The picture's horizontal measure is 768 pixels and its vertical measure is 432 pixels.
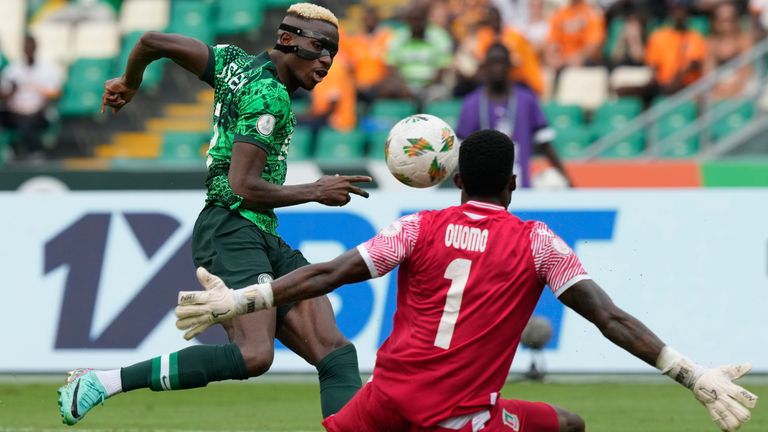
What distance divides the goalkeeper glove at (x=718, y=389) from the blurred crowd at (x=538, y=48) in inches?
423

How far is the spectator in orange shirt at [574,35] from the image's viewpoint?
16.8 m

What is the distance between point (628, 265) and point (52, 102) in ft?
34.3

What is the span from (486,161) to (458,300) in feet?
1.80

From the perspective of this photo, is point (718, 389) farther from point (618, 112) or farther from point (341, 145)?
point (341, 145)

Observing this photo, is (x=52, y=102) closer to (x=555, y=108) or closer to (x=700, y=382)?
(x=555, y=108)

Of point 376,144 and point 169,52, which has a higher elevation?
point 169,52

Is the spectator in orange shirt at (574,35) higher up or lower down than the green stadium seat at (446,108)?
higher up

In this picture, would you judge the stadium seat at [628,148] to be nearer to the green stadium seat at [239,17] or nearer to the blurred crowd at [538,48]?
the blurred crowd at [538,48]

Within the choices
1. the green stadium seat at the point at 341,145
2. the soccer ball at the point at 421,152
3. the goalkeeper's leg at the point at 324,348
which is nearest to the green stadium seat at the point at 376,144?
the green stadium seat at the point at 341,145

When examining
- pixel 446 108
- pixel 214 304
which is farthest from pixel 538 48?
pixel 214 304

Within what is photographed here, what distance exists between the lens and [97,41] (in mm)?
20188

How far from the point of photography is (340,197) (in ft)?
20.6

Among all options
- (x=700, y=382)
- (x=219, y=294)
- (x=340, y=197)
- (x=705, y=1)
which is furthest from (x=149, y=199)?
(x=705, y=1)

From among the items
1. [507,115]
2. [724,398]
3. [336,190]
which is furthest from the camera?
[507,115]
